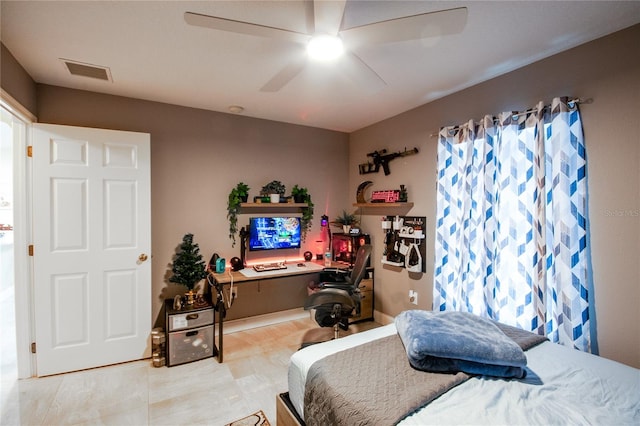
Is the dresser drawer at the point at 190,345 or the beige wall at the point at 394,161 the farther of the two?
the dresser drawer at the point at 190,345

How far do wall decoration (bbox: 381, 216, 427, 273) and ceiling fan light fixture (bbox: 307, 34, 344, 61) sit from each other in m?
1.97

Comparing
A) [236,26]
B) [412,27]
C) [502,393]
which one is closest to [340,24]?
[412,27]

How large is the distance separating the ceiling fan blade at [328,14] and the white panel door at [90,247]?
206cm

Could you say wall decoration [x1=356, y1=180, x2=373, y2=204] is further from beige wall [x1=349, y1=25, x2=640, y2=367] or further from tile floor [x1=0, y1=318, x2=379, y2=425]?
tile floor [x1=0, y1=318, x2=379, y2=425]

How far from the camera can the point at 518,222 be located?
→ 2303 millimetres

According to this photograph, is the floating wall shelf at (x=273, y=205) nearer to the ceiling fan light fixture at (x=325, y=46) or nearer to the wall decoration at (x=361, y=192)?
the wall decoration at (x=361, y=192)

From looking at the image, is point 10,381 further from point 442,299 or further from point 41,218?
point 442,299

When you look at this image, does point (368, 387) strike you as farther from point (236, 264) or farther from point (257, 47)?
point (236, 264)

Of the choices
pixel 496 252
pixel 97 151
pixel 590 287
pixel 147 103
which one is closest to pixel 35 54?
pixel 97 151

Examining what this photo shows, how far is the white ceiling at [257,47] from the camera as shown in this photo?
163 cm

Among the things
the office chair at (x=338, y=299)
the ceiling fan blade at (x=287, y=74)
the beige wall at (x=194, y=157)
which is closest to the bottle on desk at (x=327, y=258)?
the beige wall at (x=194, y=157)

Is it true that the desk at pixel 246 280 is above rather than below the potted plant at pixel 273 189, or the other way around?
below

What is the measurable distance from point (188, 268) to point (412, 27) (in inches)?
104

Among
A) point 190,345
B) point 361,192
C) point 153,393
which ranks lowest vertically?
point 153,393
